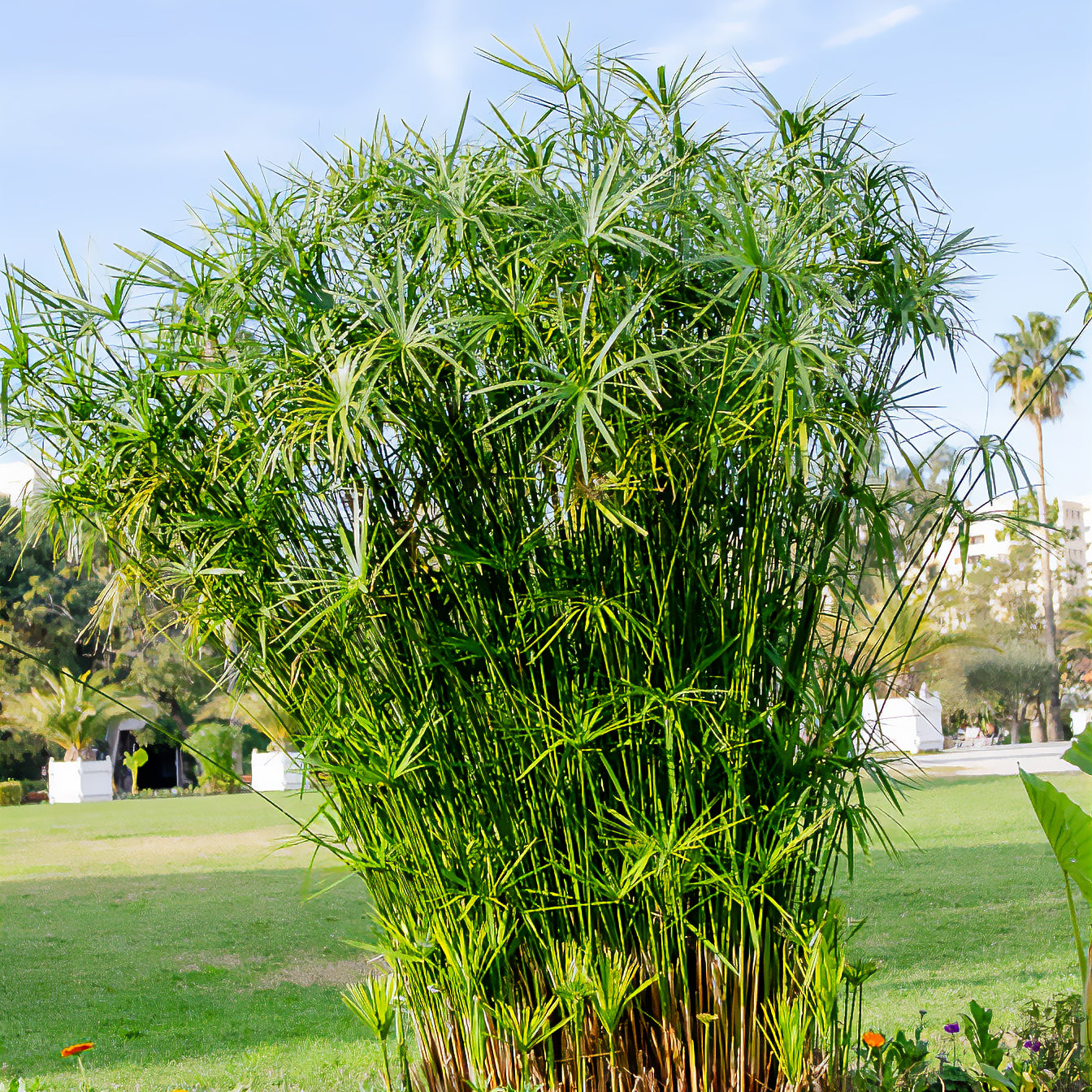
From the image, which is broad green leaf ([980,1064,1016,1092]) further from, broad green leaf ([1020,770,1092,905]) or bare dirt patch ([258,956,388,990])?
bare dirt patch ([258,956,388,990])

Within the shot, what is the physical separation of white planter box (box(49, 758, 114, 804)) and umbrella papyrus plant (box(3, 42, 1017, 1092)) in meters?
17.9

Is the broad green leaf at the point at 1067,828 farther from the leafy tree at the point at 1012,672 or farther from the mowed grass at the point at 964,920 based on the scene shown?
the leafy tree at the point at 1012,672

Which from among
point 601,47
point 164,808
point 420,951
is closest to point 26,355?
point 601,47

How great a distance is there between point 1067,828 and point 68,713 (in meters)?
18.5

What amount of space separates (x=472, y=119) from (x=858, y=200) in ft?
2.91

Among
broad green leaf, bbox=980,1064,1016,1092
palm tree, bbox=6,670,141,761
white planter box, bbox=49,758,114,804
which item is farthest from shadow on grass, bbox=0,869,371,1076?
white planter box, bbox=49,758,114,804

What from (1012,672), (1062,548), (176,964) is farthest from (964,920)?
(1012,672)

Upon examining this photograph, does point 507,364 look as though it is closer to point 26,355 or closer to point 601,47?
point 601,47

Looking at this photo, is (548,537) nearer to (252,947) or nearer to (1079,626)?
(252,947)

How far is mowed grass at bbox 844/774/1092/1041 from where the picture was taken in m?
5.24

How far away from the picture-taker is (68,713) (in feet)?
59.2

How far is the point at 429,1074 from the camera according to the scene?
8.02 ft

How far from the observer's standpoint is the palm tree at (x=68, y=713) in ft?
58.8

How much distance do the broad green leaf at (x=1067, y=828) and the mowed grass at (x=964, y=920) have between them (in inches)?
32.7
